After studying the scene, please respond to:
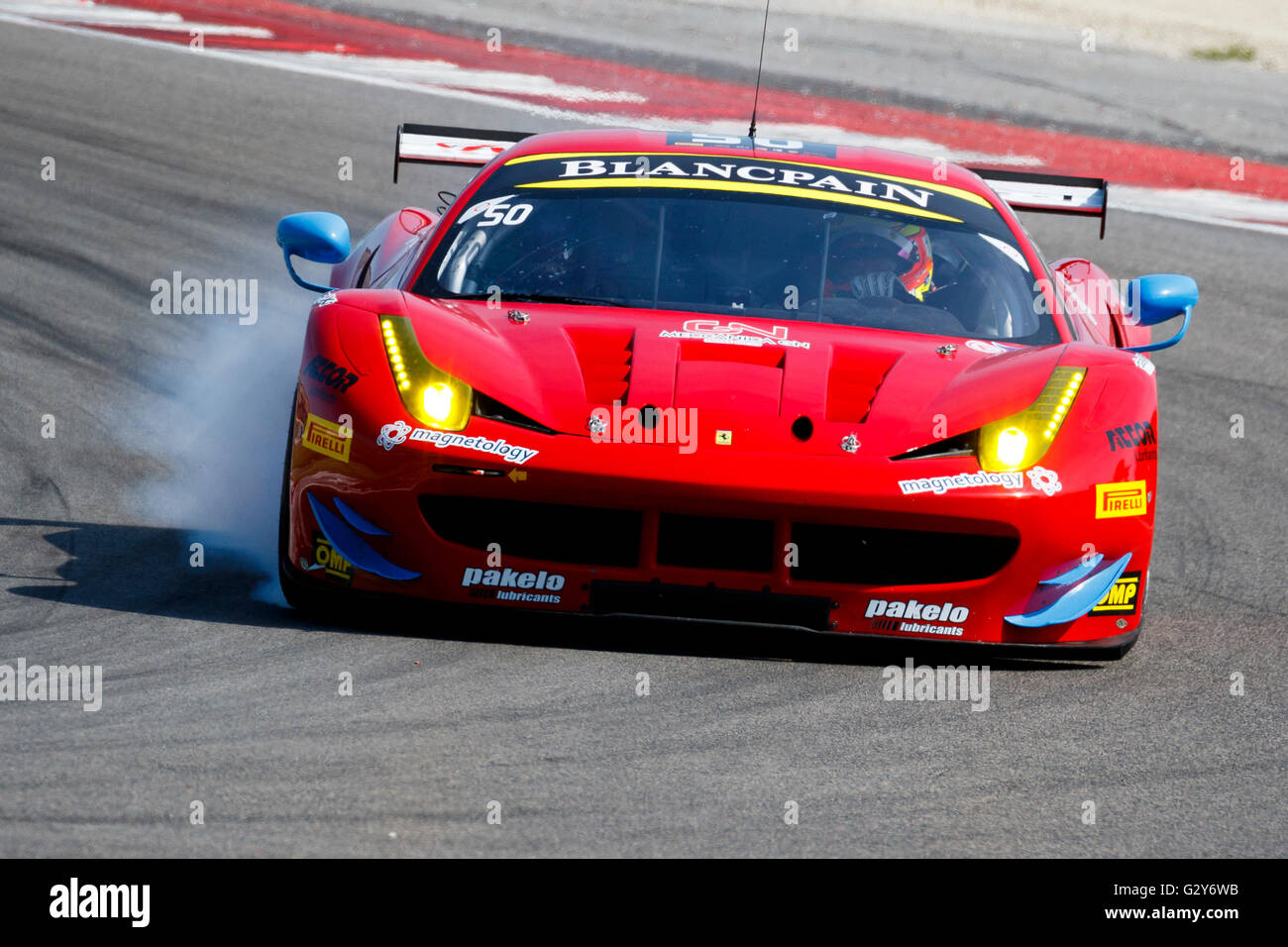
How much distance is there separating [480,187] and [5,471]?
1.88 meters

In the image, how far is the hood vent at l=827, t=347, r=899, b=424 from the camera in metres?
4.84

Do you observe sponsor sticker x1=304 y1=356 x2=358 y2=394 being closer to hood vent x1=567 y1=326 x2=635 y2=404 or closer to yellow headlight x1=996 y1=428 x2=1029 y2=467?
hood vent x1=567 y1=326 x2=635 y2=404

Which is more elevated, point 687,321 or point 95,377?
point 687,321

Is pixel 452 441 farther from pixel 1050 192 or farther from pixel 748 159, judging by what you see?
pixel 1050 192

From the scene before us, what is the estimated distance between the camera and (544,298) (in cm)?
546

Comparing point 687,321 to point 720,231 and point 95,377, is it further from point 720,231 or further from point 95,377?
point 95,377

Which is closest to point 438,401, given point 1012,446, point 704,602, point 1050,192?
point 704,602

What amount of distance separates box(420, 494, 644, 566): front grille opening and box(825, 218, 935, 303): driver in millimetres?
1302

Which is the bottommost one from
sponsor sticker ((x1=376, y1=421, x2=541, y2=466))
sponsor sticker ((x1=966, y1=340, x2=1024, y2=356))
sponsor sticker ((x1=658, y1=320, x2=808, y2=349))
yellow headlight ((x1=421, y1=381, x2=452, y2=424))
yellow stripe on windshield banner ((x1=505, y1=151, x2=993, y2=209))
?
sponsor sticker ((x1=376, y1=421, x2=541, y2=466))

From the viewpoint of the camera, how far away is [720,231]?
572cm

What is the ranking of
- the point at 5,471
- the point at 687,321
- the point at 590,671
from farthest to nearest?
the point at 5,471, the point at 687,321, the point at 590,671

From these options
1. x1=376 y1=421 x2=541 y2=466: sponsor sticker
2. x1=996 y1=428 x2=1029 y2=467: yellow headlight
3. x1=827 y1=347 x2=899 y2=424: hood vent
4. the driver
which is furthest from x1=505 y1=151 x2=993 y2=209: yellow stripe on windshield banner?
x1=376 y1=421 x2=541 y2=466: sponsor sticker

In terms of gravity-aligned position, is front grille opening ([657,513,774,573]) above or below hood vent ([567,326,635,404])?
below
